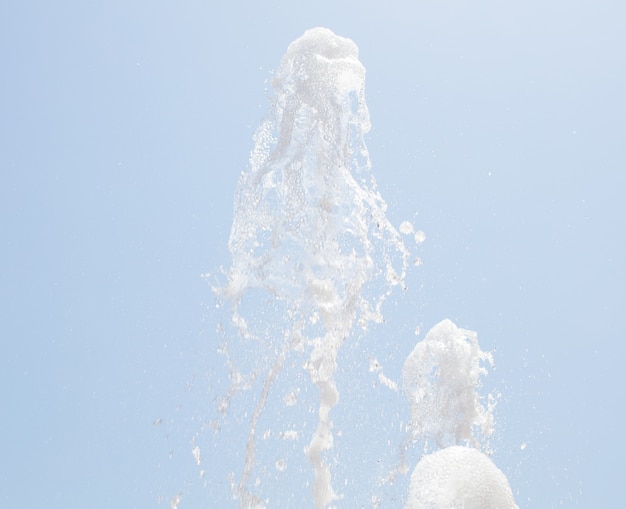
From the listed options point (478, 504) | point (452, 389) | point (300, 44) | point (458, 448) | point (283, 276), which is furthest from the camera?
point (452, 389)

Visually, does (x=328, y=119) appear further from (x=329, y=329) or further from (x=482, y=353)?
(x=482, y=353)

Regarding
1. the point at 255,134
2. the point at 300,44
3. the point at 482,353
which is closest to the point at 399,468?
the point at 482,353

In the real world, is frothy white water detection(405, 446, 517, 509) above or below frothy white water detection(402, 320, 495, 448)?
below

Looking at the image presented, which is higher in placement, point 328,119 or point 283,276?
point 328,119

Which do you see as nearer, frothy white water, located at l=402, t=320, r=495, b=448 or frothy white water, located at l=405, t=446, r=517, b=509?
frothy white water, located at l=405, t=446, r=517, b=509

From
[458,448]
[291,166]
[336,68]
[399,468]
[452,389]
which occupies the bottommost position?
[458,448]

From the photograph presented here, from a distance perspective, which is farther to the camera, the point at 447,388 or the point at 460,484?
the point at 447,388

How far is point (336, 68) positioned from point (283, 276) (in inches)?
152

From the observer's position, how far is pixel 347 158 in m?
13.1

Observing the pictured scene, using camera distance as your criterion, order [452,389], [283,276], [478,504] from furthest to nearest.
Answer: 1. [452,389]
2. [283,276]
3. [478,504]

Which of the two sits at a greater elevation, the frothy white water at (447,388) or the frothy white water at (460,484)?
the frothy white water at (447,388)

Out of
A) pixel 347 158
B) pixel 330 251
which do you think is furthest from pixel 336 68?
pixel 330 251

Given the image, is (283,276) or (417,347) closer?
(283,276)

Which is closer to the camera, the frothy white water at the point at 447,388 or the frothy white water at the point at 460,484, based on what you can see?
the frothy white water at the point at 460,484
